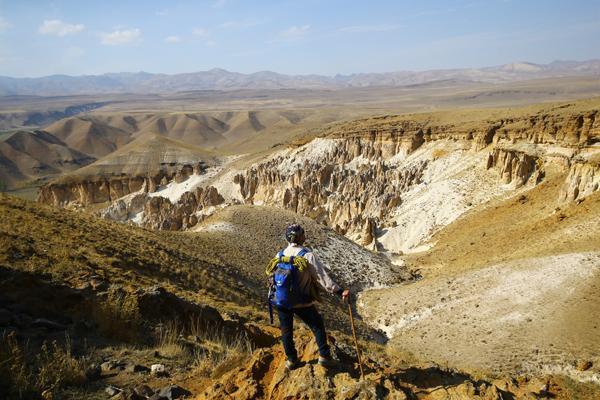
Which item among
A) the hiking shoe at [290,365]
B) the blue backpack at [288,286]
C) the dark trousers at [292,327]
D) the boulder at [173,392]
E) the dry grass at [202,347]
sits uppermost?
the blue backpack at [288,286]

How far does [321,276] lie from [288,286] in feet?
1.48

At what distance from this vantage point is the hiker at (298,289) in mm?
5730

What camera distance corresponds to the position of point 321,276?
5781 millimetres

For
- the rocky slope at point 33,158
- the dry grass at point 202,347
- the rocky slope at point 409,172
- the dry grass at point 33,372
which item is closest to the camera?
the dry grass at point 33,372

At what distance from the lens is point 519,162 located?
29.4 metres

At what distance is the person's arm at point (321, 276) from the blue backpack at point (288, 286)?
14 cm

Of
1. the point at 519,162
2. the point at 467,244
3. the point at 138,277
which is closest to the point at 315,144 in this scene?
the point at 519,162

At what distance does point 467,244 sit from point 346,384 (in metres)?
20.7

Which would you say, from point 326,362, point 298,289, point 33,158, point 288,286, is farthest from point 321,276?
point 33,158

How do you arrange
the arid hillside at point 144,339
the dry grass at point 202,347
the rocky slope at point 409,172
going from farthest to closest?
the rocky slope at point 409,172
the dry grass at point 202,347
the arid hillside at point 144,339

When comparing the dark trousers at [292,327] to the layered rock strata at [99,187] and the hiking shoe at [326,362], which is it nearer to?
the hiking shoe at [326,362]

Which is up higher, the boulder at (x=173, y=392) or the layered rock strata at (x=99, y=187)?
the boulder at (x=173, y=392)

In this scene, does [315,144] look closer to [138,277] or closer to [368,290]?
[368,290]

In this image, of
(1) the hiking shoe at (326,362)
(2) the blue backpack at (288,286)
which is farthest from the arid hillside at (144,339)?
(2) the blue backpack at (288,286)
